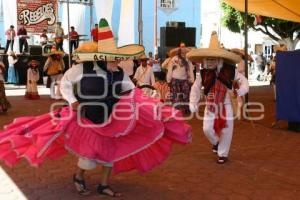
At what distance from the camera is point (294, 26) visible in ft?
96.2

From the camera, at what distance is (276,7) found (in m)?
14.3

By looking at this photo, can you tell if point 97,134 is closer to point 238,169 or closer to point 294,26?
point 238,169

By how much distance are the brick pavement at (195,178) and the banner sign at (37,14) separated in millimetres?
16582

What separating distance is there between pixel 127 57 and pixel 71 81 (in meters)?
0.62

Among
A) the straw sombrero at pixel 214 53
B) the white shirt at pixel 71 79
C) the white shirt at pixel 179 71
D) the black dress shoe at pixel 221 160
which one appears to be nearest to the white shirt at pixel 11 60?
the white shirt at pixel 179 71

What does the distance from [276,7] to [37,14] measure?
12787mm

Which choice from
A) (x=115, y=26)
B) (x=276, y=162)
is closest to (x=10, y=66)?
(x=115, y=26)

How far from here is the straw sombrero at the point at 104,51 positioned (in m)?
5.20

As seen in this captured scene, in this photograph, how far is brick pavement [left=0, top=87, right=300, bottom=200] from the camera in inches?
216

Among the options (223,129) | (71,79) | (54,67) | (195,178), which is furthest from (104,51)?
(54,67)

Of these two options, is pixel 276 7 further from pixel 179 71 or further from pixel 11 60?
pixel 11 60

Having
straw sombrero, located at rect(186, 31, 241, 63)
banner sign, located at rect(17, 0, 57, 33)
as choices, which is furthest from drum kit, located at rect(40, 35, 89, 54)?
straw sombrero, located at rect(186, 31, 241, 63)

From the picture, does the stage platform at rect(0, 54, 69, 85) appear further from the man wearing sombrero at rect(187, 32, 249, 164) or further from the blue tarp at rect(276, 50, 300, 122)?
the man wearing sombrero at rect(187, 32, 249, 164)

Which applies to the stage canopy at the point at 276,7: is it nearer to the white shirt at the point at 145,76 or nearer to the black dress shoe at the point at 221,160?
the white shirt at the point at 145,76
